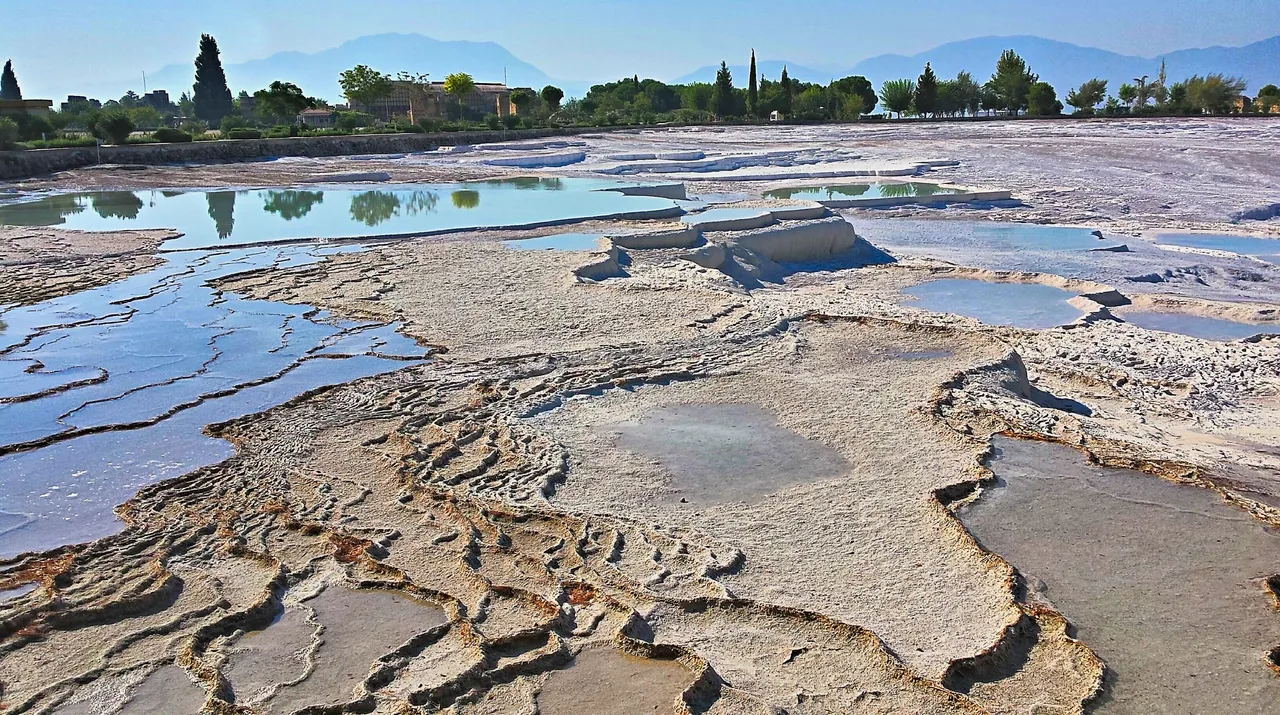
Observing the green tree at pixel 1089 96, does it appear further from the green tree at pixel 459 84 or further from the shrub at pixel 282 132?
the shrub at pixel 282 132

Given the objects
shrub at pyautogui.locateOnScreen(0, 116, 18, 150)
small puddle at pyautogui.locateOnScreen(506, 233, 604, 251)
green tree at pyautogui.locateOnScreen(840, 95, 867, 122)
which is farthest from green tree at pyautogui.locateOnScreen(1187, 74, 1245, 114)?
shrub at pyautogui.locateOnScreen(0, 116, 18, 150)

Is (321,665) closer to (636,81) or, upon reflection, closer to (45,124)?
(45,124)

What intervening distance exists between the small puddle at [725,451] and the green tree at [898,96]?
2055 inches

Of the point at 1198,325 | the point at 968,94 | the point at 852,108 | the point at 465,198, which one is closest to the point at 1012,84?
the point at 968,94

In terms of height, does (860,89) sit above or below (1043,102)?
above

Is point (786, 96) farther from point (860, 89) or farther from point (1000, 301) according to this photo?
point (1000, 301)

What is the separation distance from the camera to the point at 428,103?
6138cm

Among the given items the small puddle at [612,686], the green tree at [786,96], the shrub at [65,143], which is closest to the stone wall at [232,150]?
the shrub at [65,143]

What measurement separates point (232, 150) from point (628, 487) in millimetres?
27868

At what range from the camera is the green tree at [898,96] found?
2199 inches

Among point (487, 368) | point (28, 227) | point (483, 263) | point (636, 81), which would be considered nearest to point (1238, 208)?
point (483, 263)

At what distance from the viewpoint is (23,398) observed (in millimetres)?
6234

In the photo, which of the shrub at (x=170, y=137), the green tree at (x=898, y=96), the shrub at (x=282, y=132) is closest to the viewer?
the shrub at (x=170, y=137)

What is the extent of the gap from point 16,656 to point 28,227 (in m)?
13.3
